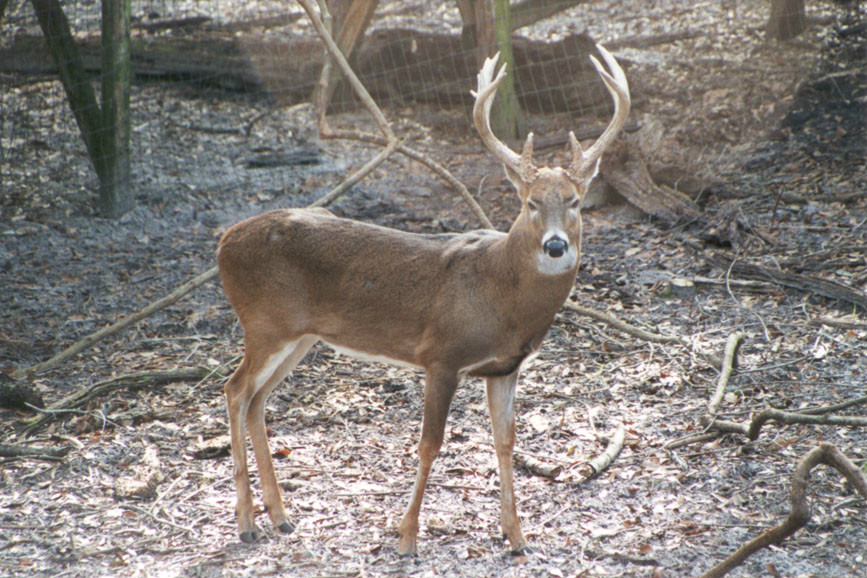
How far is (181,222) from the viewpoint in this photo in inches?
363

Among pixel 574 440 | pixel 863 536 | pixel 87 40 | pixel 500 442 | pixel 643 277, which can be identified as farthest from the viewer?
pixel 87 40

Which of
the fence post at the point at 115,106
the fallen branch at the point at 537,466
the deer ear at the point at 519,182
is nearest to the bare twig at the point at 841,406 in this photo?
the fallen branch at the point at 537,466

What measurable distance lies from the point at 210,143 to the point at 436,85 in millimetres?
2748

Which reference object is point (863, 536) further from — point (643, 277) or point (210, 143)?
point (210, 143)

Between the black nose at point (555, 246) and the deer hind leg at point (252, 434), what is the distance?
144cm

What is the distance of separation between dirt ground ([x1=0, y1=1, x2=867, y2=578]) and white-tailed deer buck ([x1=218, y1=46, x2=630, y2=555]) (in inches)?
18.3

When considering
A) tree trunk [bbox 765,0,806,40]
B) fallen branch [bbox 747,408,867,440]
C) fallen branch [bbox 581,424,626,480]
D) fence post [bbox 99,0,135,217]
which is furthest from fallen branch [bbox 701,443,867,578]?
tree trunk [bbox 765,0,806,40]

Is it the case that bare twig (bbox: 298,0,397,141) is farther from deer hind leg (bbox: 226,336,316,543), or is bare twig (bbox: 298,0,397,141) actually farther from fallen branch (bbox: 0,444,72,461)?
fallen branch (bbox: 0,444,72,461)

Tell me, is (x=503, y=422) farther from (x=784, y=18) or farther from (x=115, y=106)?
(x=784, y=18)

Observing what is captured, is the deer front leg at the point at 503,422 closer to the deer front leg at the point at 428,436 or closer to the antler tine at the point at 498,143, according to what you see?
the deer front leg at the point at 428,436

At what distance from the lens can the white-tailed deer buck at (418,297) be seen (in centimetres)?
433

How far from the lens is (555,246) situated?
401 centimetres

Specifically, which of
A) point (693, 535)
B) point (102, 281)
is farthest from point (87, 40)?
point (693, 535)

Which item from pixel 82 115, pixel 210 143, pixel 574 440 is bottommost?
pixel 574 440
